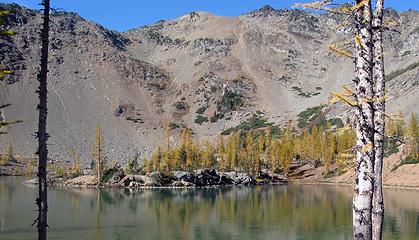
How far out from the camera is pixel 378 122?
1343 centimetres

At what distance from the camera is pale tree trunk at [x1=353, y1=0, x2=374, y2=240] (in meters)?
11.9

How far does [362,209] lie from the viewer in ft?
39.0

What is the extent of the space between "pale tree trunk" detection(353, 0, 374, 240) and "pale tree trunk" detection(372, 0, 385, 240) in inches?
20.8

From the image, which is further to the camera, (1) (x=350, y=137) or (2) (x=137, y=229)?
(1) (x=350, y=137)

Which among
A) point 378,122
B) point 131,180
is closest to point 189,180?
point 131,180

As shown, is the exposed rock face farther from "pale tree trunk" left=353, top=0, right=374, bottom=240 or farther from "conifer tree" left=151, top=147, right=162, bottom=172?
"pale tree trunk" left=353, top=0, right=374, bottom=240

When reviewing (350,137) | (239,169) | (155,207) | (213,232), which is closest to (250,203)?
(155,207)

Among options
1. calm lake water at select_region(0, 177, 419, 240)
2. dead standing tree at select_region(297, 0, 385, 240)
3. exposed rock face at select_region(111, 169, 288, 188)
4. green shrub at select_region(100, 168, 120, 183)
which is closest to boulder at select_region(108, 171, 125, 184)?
exposed rock face at select_region(111, 169, 288, 188)

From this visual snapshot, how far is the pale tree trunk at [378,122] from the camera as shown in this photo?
1291 cm

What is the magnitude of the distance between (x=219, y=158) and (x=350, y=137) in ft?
161

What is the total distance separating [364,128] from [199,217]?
63614mm

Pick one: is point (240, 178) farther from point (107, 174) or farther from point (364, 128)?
point (364, 128)

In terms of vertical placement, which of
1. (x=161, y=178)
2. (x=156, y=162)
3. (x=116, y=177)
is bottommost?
(x=161, y=178)

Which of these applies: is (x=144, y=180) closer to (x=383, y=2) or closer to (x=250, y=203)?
(x=250, y=203)
